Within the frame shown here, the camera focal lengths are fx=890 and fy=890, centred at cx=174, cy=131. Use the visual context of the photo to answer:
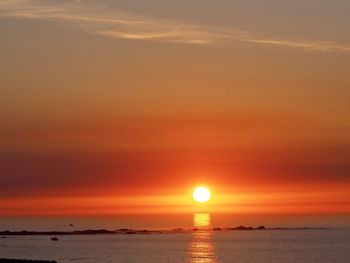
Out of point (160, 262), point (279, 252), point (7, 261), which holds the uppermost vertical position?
point (279, 252)

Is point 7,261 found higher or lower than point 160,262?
lower

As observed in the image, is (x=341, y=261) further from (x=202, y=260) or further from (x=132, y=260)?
(x=132, y=260)

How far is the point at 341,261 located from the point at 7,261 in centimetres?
5730

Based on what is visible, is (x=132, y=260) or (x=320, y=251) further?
(x=320, y=251)

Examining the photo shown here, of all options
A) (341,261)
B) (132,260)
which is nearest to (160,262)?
(132,260)

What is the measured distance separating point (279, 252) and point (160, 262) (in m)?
34.2

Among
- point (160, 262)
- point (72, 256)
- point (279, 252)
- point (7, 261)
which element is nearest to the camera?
point (7, 261)

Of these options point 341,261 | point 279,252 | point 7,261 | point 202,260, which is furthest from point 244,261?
point 7,261

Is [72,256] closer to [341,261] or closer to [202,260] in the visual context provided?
[202,260]

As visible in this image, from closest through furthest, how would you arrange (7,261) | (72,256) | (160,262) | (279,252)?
(7,261), (160,262), (72,256), (279,252)

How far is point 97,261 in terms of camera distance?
126875 mm

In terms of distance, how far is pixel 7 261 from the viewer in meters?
91.9

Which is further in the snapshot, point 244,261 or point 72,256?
point 72,256

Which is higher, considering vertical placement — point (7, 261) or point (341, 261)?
point (341, 261)
